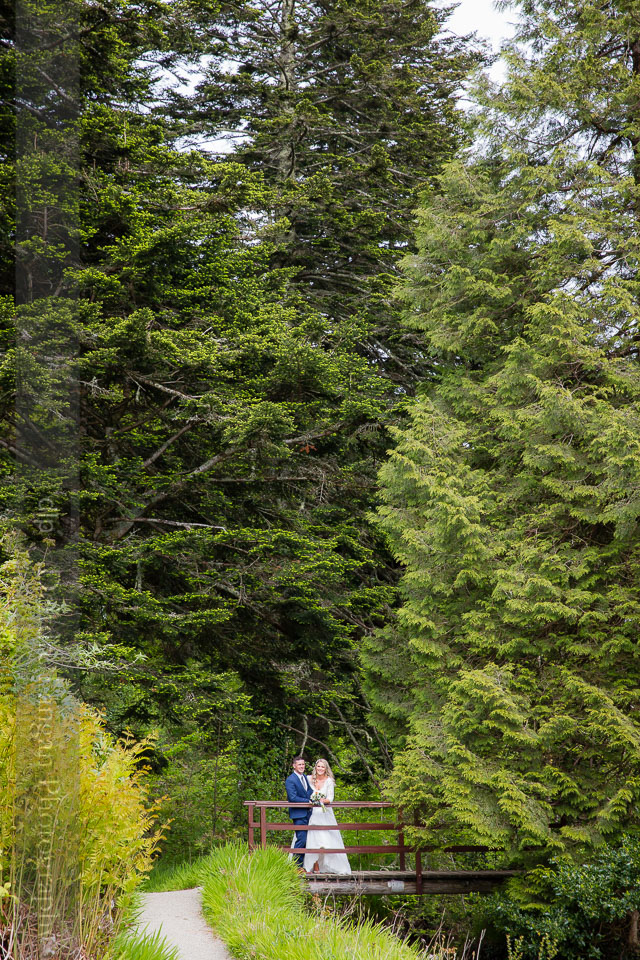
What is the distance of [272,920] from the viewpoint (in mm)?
5684

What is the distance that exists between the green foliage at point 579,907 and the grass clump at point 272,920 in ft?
6.77

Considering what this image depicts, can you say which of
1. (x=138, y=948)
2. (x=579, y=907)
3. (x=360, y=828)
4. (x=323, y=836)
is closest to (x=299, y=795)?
(x=323, y=836)

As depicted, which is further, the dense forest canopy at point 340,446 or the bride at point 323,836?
the bride at point 323,836

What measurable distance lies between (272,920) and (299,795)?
389 cm

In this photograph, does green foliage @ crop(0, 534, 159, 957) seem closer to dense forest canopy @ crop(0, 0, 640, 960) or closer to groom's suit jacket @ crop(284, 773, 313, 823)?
dense forest canopy @ crop(0, 0, 640, 960)

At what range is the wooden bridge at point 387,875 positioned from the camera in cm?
868

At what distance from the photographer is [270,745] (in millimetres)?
12047

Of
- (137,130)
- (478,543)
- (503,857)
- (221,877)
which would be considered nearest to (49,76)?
(137,130)

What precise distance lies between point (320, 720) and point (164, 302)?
23.0 feet

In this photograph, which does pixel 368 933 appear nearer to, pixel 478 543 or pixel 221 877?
pixel 221 877

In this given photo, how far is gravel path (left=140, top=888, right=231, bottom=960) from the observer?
561 cm

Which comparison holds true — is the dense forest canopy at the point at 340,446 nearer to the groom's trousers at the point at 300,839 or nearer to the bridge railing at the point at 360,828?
the bridge railing at the point at 360,828

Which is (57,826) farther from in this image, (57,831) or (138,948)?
(138,948)

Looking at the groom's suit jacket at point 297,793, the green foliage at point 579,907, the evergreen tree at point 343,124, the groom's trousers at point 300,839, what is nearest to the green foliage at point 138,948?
the green foliage at point 579,907
